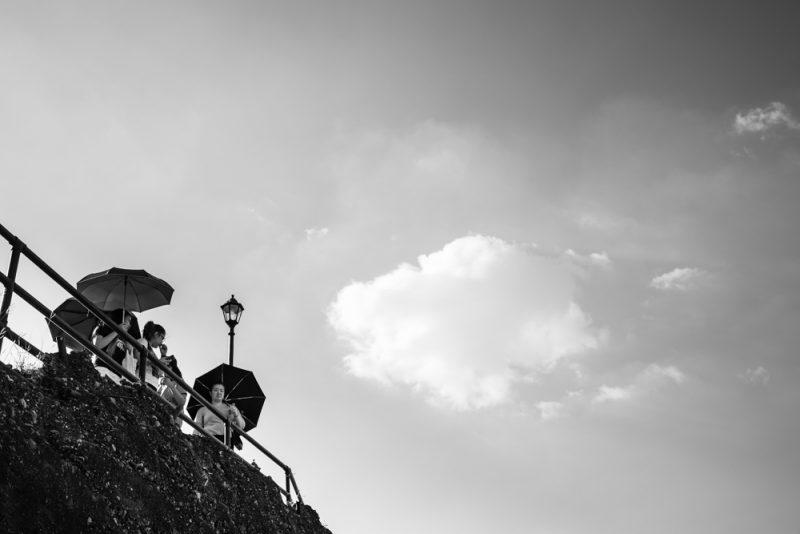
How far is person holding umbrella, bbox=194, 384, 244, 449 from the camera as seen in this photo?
Result: 11.8 m

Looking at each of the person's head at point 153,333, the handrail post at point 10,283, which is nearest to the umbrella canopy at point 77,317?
the person's head at point 153,333

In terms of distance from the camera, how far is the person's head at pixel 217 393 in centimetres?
1295

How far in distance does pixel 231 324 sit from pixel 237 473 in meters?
7.19

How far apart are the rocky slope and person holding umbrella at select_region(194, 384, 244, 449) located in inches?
64.6

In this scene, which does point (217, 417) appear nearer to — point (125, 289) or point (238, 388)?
point (238, 388)

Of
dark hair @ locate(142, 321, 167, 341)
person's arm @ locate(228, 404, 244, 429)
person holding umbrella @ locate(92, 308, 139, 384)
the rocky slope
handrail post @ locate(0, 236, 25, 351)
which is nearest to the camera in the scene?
the rocky slope

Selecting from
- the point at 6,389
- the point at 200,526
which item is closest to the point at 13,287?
the point at 6,389

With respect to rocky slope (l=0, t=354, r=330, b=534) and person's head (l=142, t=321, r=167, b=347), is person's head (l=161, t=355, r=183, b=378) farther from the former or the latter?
rocky slope (l=0, t=354, r=330, b=534)

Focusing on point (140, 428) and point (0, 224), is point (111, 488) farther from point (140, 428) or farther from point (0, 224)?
point (0, 224)

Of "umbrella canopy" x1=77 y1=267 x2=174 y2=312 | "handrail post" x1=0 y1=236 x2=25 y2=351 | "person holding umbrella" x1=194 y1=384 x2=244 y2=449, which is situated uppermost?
"umbrella canopy" x1=77 y1=267 x2=174 y2=312

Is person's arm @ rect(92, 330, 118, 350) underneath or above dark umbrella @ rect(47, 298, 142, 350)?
underneath

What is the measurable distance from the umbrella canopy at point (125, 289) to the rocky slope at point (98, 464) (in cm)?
315

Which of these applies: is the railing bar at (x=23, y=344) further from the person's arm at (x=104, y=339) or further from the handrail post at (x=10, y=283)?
the person's arm at (x=104, y=339)

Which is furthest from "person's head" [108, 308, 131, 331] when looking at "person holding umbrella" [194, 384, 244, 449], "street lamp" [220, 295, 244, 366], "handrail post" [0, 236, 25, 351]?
"street lamp" [220, 295, 244, 366]
